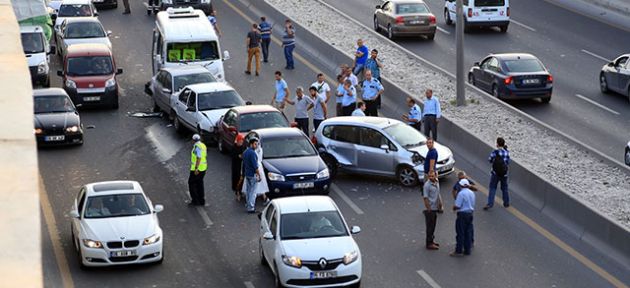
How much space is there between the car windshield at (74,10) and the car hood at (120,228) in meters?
23.2

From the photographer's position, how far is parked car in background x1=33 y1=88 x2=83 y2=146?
31.0 metres

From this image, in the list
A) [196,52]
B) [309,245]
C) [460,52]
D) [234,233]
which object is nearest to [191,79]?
[196,52]

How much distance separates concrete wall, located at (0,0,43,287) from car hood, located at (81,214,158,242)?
3.37m

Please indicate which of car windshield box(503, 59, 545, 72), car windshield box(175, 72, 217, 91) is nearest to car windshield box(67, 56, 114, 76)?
car windshield box(175, 72, 217, 91)

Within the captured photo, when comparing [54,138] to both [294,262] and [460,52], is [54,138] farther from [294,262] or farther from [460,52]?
[294,262]

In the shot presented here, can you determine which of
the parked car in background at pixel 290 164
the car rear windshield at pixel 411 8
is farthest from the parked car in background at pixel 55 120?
the car rear windshield at pixel 411 8

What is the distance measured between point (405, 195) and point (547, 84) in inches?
399

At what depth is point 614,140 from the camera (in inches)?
1282

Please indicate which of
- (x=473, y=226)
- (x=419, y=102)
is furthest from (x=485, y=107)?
(x=473, y=226)

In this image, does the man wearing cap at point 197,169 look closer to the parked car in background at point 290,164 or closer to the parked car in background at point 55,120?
the parked car in background at point 290,164

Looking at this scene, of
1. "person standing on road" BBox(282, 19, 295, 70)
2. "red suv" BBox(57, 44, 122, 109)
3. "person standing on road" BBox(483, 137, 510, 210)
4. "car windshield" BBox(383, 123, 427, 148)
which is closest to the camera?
"person standing on road" BBox(483, 137, 510, 210)

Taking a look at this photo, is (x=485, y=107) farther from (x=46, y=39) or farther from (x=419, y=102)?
(x=46, y=39)

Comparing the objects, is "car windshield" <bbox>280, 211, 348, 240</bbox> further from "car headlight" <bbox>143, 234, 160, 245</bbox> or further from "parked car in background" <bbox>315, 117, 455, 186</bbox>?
"parked car in background" <bbox>315, 117, 455, 186</bbox>

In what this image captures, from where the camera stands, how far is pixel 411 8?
44531 mm
